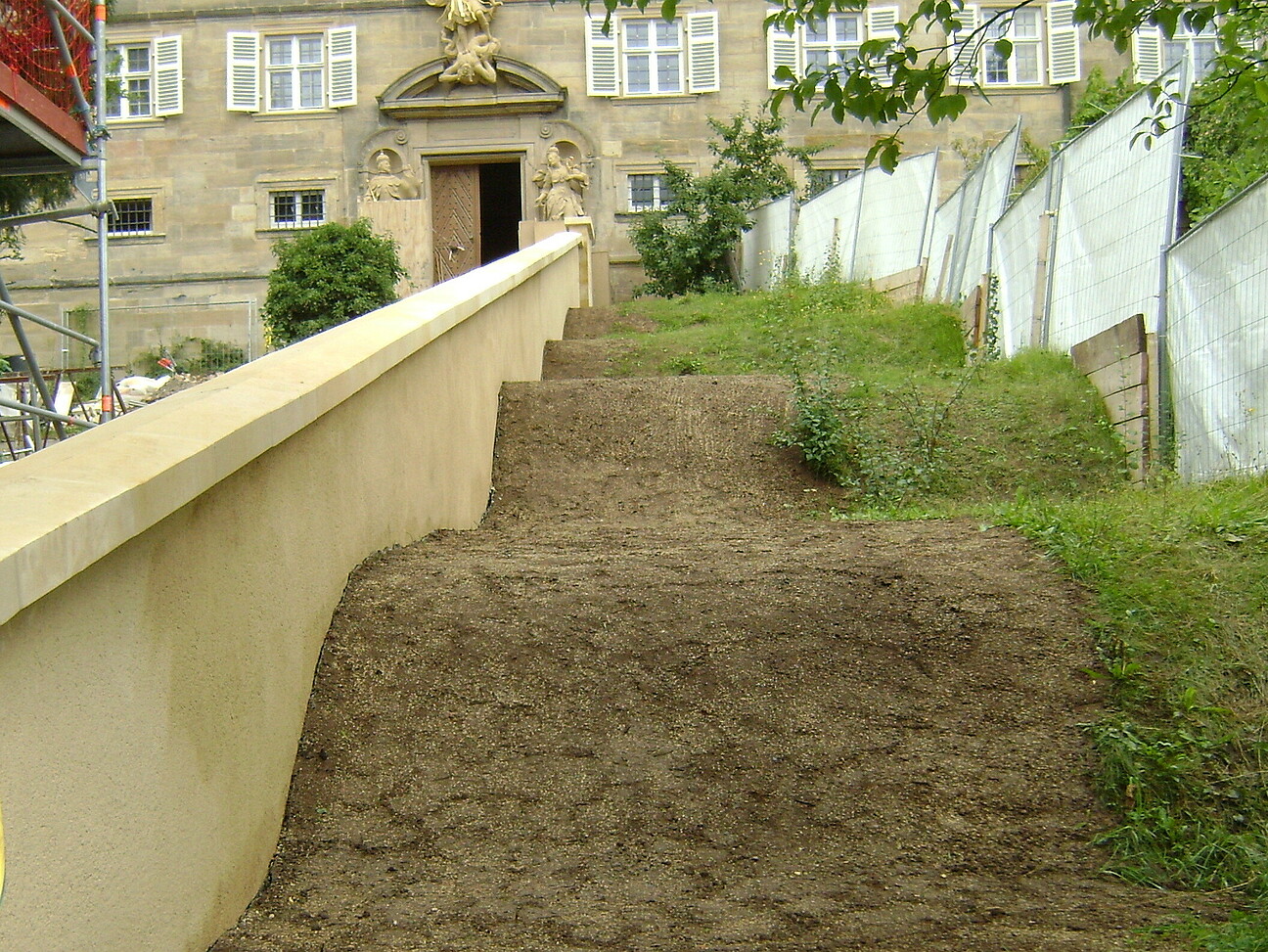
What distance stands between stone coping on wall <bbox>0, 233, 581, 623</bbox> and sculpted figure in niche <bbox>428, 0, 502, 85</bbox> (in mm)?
18223

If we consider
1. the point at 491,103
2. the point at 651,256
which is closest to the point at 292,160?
the point at 491,103

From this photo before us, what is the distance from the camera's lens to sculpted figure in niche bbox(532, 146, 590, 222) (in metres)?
21.8

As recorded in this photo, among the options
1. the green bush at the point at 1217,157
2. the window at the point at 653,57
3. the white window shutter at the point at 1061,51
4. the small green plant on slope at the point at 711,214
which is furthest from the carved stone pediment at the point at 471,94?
the green bush at the point at 1217,157

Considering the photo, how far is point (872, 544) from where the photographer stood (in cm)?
523

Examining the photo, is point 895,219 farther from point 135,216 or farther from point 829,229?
point 135,216

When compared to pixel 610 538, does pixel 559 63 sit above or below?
above

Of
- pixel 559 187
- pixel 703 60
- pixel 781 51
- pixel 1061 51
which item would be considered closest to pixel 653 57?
pixel 703 60

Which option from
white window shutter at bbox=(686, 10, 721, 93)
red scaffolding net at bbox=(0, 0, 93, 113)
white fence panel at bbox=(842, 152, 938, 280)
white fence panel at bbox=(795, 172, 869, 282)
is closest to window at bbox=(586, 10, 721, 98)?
white window shutter at bbox=(686, 10, 721, 93)

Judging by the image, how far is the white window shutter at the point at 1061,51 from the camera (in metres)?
22.3

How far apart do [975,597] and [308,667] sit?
87.2 inches

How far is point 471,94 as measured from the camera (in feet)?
73.9

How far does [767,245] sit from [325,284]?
300 inches

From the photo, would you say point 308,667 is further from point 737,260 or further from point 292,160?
point 292,160

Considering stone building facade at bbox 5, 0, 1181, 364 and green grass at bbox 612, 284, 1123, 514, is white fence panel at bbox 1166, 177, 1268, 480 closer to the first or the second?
green grass at bbox 612, 284, 1123, 514
